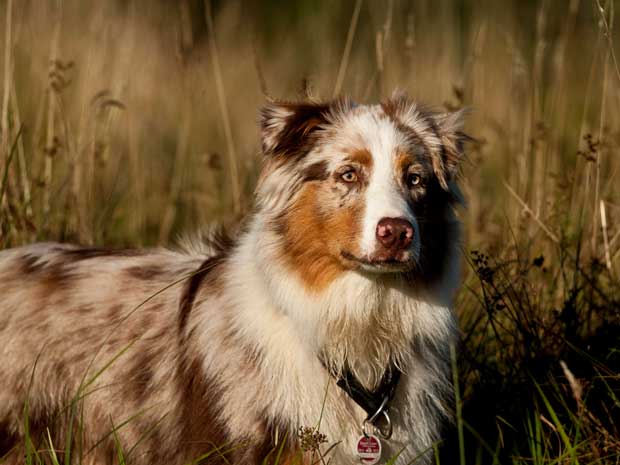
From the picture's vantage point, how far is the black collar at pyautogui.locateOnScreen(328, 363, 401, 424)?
3.75 m

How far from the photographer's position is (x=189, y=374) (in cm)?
387

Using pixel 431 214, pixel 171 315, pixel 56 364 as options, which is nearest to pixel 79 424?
pixel 56 364

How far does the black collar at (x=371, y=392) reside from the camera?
3.75m

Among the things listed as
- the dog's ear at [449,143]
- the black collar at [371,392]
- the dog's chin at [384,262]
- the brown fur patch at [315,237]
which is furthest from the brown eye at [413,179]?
the black collar at [371,392]

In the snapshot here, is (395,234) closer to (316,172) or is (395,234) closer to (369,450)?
(316,172)

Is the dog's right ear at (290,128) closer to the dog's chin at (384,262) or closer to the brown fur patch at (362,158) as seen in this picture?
the brown fur patch at (362,158)

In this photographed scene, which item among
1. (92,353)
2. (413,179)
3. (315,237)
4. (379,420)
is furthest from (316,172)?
(92,353)

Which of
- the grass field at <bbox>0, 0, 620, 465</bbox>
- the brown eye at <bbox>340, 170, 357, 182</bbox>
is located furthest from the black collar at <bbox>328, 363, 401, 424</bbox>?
the brown eye at <bbox>340, 170, 357, 182</bbox>

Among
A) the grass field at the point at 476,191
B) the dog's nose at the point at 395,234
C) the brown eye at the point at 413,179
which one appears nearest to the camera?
the dog's nose at the point at 395,234

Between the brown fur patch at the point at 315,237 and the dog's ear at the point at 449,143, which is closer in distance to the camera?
the brown fur patch at the point at 315,237

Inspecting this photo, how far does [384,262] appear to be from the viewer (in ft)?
11.6

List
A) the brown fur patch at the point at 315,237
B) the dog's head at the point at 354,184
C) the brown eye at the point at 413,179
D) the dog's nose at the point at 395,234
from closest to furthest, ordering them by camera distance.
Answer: the dog's nose at the point at 395,234 → the dog's head at the point at 354,184 → the brown fur patch at the point at 315,237 → the brown eye at the point at 413,179

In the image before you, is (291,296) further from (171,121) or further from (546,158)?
(171,121)

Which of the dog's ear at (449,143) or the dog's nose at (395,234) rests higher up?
the dog's ear at (449,143)
